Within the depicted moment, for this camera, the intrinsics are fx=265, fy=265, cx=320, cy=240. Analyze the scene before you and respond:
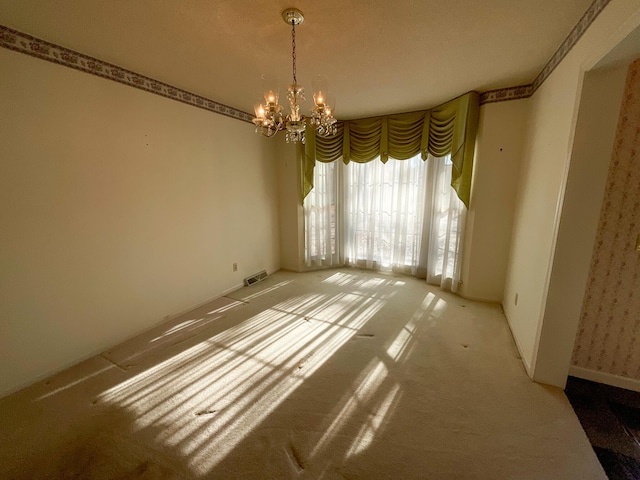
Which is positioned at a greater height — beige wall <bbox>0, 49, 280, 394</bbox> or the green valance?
the green valance

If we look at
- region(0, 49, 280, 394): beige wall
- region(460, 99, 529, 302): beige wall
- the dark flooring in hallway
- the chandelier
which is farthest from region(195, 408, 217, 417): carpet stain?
region(460, 99, 529, 302): beige wall

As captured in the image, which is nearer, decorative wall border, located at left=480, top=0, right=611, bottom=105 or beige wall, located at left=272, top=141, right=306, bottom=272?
decorative wall border, located at left=480, top=0, right=611, bottom=105

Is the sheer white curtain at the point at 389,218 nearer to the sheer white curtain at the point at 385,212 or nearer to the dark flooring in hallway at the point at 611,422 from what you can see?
the sheer white curtain at the point at 385,212

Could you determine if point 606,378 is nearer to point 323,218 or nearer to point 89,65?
point 323,218

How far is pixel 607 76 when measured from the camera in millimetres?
1470

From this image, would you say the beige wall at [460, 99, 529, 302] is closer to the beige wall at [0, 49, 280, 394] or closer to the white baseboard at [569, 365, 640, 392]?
the white baseboard at [569, 365, 640, 392]

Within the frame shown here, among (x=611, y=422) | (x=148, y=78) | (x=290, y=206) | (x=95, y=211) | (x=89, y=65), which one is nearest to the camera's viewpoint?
(x=611, y=422)

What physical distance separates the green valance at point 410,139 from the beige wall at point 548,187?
573 mm

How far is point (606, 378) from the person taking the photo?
1909 mm

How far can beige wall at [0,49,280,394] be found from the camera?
180 centimetres

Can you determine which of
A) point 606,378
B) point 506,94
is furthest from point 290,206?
point 606,378

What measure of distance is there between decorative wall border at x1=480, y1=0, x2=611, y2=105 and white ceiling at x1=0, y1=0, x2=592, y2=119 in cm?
5

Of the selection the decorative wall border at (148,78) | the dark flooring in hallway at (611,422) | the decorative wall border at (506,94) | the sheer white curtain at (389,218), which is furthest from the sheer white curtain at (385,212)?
the dark flooring in hallway at (611,422)

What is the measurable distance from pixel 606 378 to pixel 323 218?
3.44 m
